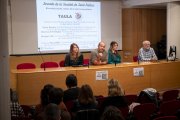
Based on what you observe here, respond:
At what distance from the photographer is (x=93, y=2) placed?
398 inches

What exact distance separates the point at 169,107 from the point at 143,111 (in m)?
0.48

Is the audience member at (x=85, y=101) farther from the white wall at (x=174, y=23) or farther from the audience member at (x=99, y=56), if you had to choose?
the white wall at (x=174, y=23)

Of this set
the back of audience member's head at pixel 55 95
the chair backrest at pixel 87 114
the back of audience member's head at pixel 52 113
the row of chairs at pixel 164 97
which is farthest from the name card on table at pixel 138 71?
the back of audience member's head at pixel 52 113

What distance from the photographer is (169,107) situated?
4.76m

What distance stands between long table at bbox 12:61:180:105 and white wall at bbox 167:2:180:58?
53.8 inches

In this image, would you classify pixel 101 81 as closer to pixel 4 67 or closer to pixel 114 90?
pixel 114 90

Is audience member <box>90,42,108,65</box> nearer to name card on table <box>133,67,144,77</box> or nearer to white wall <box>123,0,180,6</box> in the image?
name card on table <box>133,67,144,77</box>

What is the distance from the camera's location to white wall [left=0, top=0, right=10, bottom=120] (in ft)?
14.1

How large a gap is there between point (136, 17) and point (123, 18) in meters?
0.48

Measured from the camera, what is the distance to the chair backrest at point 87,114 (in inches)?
167

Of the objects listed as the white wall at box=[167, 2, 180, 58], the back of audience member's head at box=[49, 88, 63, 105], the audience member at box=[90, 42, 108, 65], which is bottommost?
the back of audience member's head at box=[49, 88, 63, 105]

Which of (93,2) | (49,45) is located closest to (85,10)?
(93,2)

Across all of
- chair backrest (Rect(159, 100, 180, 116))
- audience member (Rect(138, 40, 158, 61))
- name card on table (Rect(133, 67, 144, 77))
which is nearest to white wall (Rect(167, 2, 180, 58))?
audience member (Rect(138, 40, 158, 61))

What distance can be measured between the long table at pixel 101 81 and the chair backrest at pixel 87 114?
223cm
